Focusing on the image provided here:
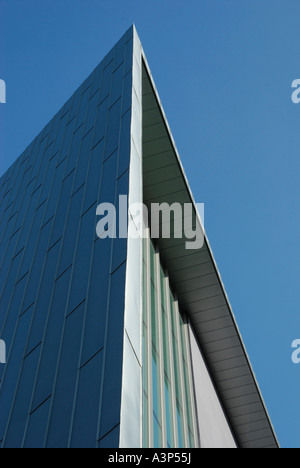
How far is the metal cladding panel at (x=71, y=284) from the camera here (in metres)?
9.05

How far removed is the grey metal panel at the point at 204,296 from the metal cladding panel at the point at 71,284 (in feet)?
7.44

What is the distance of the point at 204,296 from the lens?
2153cm

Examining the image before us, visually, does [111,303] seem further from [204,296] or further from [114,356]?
[204,296]

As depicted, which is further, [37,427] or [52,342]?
[52,342]

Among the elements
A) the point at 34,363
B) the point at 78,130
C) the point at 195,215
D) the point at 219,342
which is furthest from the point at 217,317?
the point at 34,363

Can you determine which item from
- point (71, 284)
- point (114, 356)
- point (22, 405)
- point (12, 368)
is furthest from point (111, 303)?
point (12, 368)

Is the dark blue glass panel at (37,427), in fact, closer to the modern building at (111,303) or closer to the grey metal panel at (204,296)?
the modern building at (111,303)

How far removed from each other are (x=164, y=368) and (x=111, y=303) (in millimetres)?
5672

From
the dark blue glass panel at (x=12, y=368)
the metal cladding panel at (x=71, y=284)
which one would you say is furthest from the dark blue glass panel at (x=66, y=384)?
the dark blue glass panel at (x=12, y=368)

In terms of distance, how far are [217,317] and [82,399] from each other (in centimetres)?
1387

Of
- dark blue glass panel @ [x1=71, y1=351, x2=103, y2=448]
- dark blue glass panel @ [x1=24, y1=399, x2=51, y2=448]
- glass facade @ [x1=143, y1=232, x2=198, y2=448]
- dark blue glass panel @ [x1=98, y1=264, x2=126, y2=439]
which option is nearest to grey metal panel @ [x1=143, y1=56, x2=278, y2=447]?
glass facade @ [x1=143, y1=232, x2=198, y2=448]

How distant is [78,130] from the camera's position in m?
19.6
